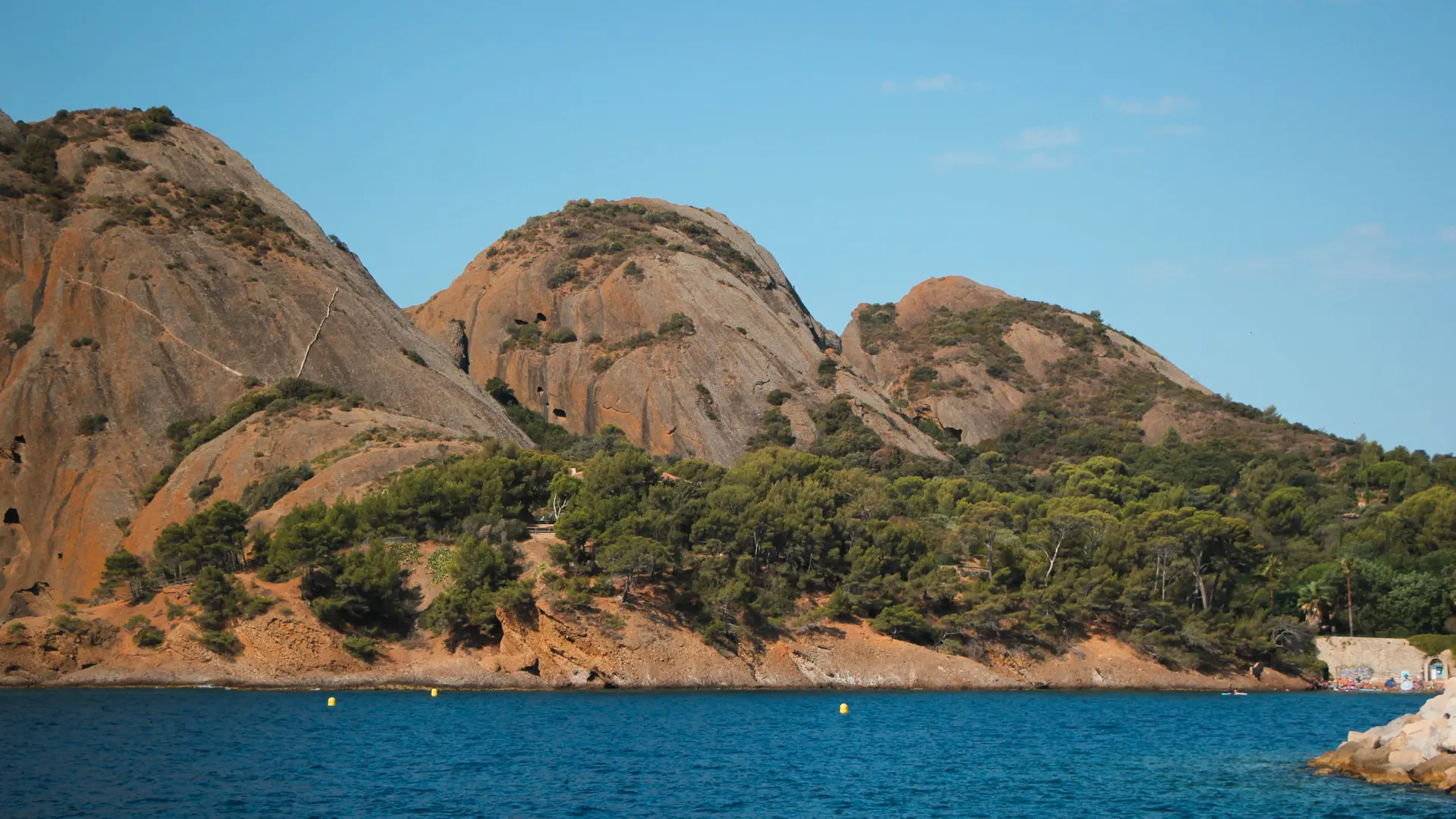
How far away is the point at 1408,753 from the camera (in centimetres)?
4072

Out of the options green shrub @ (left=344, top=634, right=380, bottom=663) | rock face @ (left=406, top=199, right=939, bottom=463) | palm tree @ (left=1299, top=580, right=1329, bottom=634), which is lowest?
green shrub @ (left=344, top=634, right=380, bottom=663)

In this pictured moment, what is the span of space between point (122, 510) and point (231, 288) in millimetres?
21104


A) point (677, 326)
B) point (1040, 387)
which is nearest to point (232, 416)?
point (677, 326)

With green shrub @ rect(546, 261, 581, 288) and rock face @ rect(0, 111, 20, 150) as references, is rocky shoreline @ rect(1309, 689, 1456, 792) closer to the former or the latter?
rock face @ rect(0, 111, 20, 150)

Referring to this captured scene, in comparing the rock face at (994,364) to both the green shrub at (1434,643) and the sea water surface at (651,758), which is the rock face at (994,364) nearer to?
the green shrub at (1434,643)

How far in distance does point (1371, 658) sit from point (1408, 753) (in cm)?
4607

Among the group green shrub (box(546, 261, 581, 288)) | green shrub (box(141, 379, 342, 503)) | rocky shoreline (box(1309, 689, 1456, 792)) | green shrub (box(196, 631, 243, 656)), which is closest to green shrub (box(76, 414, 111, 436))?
green shrub (box(141, 379, 342, 503))

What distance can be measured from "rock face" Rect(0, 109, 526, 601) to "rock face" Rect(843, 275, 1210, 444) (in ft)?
231

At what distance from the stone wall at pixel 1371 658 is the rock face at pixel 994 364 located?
7982 cm

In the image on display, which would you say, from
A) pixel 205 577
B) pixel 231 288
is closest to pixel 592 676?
pixel 205 577

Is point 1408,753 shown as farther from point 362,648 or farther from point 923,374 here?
point 923,374

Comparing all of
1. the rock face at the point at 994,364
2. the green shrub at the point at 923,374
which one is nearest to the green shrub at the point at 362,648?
the rock face at the point at 994,364

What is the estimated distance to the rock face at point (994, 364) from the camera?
168375 mm

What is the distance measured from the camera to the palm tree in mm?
86062
